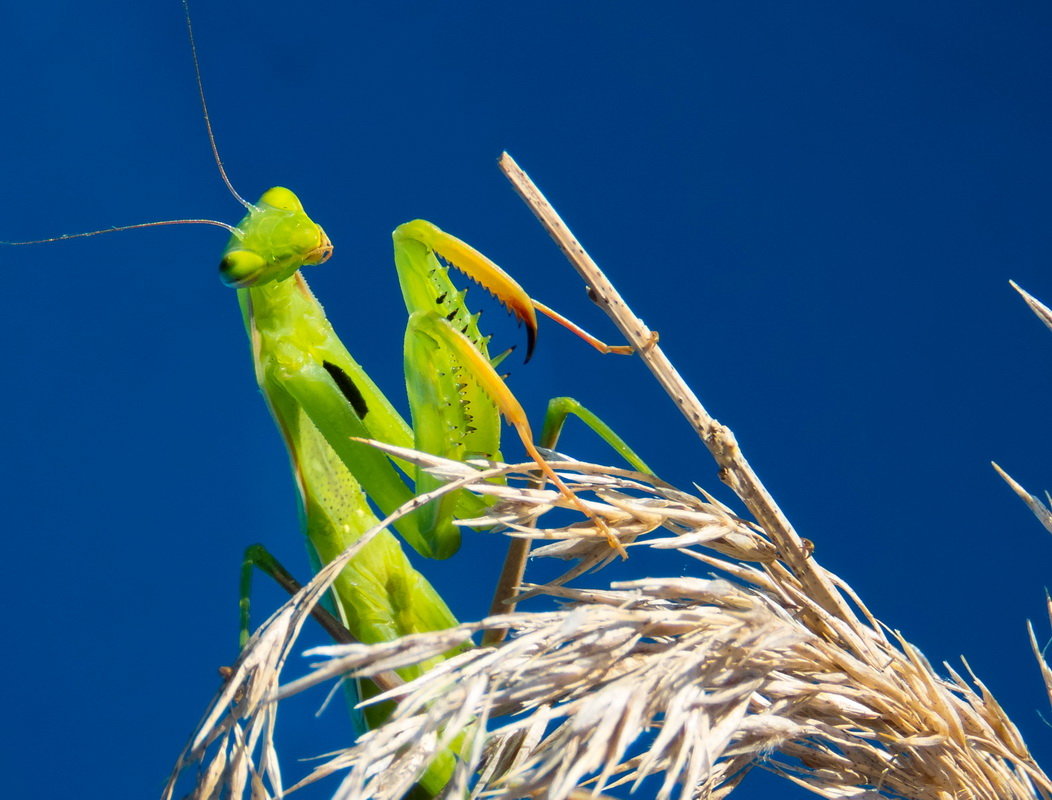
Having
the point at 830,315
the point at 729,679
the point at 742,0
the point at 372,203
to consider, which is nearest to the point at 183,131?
the point at 372,203

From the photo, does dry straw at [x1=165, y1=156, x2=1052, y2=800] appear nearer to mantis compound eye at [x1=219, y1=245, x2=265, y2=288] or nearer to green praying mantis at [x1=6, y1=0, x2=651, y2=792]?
green praying mantis at [x1=6, y1=0, x2=651, y2=792]

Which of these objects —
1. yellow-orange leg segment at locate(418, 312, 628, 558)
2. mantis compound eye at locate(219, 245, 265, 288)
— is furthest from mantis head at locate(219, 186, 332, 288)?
yellow-orange leg segment at locate(418, 312, 628, 558)

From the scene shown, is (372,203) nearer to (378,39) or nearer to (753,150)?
(378,39)

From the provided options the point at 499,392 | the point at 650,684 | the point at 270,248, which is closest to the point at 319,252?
the point at 270,248

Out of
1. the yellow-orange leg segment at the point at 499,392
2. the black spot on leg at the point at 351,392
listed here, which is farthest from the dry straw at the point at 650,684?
the black spot on leg at the point at 351,392

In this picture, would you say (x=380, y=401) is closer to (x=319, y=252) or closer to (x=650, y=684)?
(x=319, y=252)

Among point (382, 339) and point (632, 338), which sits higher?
point (382, 339)
